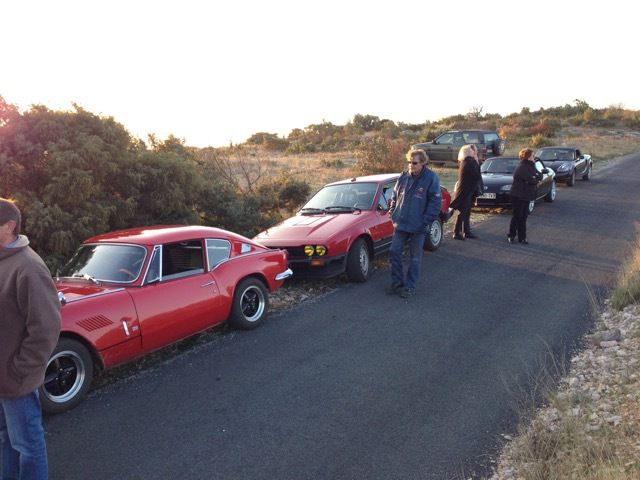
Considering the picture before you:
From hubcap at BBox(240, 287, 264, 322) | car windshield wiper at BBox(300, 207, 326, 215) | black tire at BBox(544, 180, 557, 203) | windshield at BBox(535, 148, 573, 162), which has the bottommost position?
black tire at BBox(544, 180, 557, 203)

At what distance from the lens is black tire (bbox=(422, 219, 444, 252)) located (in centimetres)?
991

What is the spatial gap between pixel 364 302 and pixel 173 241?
9.00ft

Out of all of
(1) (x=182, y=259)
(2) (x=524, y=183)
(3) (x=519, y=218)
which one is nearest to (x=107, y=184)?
(1) (x=182, y=259)

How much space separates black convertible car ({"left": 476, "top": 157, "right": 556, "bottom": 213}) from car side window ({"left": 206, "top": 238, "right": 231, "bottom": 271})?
909 cm

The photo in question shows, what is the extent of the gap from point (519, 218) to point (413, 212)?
3.91 meters

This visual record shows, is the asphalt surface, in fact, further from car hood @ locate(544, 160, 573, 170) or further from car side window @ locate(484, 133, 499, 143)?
car side window @ locate(484, 133, 499, 143)

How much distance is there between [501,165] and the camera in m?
15.2

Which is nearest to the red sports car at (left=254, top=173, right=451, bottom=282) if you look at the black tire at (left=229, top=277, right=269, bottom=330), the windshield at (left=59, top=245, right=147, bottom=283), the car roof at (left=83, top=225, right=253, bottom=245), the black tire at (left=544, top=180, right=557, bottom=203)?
the black tire at (left=229, top=277, right=269, bottom=330)

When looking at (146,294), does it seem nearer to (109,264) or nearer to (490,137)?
(109,264)

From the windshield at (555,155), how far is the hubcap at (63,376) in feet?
60.7

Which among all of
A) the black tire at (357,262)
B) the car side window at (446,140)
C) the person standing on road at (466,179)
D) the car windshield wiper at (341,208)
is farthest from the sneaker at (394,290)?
the car side window at (446,140)

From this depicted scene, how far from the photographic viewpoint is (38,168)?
7.96 meters

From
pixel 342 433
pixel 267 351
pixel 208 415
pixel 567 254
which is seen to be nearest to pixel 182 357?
pixel 267 351

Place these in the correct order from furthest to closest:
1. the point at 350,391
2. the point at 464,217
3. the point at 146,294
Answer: the point at 464,217, the point at 146,294, the point at 350,391
